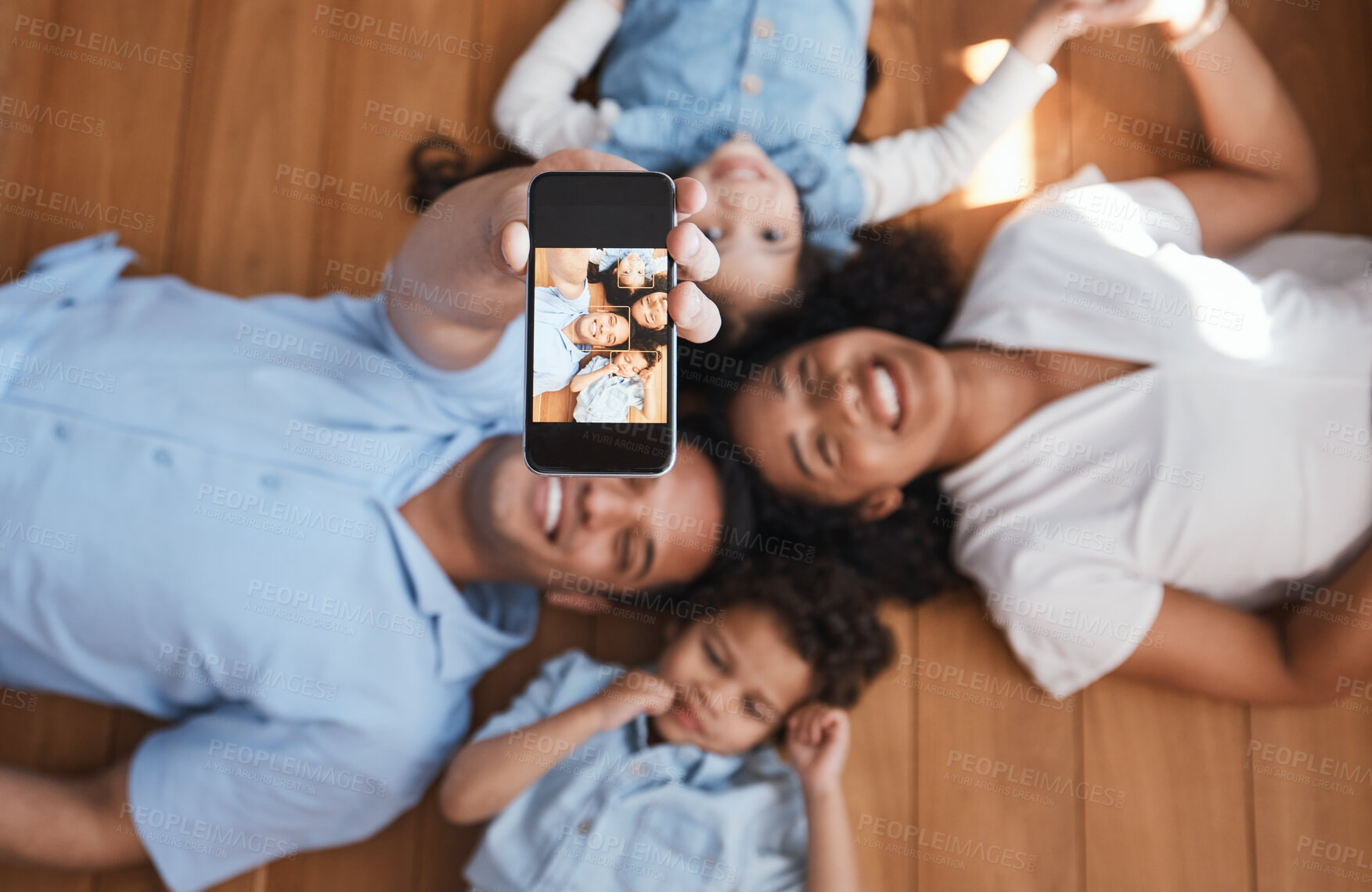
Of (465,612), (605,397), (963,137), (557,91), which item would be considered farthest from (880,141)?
(465,612)

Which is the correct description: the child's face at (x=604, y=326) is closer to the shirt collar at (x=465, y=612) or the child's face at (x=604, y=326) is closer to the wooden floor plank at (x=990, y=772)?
the shirt collar at (x=465, y=612)

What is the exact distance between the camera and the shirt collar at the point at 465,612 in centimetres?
94

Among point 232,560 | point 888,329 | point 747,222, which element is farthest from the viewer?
point 888,329

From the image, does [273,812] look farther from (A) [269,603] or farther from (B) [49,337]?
(B) [49,337]

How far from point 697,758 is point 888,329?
2.00 ft

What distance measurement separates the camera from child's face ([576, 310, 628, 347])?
62cm

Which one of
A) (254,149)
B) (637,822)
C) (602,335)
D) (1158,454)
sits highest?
(254,149)

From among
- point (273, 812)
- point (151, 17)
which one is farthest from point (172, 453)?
point (151, 17)

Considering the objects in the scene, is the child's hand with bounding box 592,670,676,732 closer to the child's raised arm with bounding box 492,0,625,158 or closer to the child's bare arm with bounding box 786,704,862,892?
the child's bare arm with bounding box 786,704,862,892

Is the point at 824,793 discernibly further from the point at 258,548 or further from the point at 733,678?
the point at 258,548

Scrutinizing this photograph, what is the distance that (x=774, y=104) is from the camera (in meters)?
1.12

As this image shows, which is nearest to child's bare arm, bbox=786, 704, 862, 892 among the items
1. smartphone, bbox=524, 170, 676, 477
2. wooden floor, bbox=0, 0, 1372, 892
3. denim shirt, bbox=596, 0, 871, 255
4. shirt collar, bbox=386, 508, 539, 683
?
wooden floor, bbox=0, 0, 1372, 892

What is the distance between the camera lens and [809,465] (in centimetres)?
99

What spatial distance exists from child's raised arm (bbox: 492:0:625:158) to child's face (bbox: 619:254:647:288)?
1.83 ft
